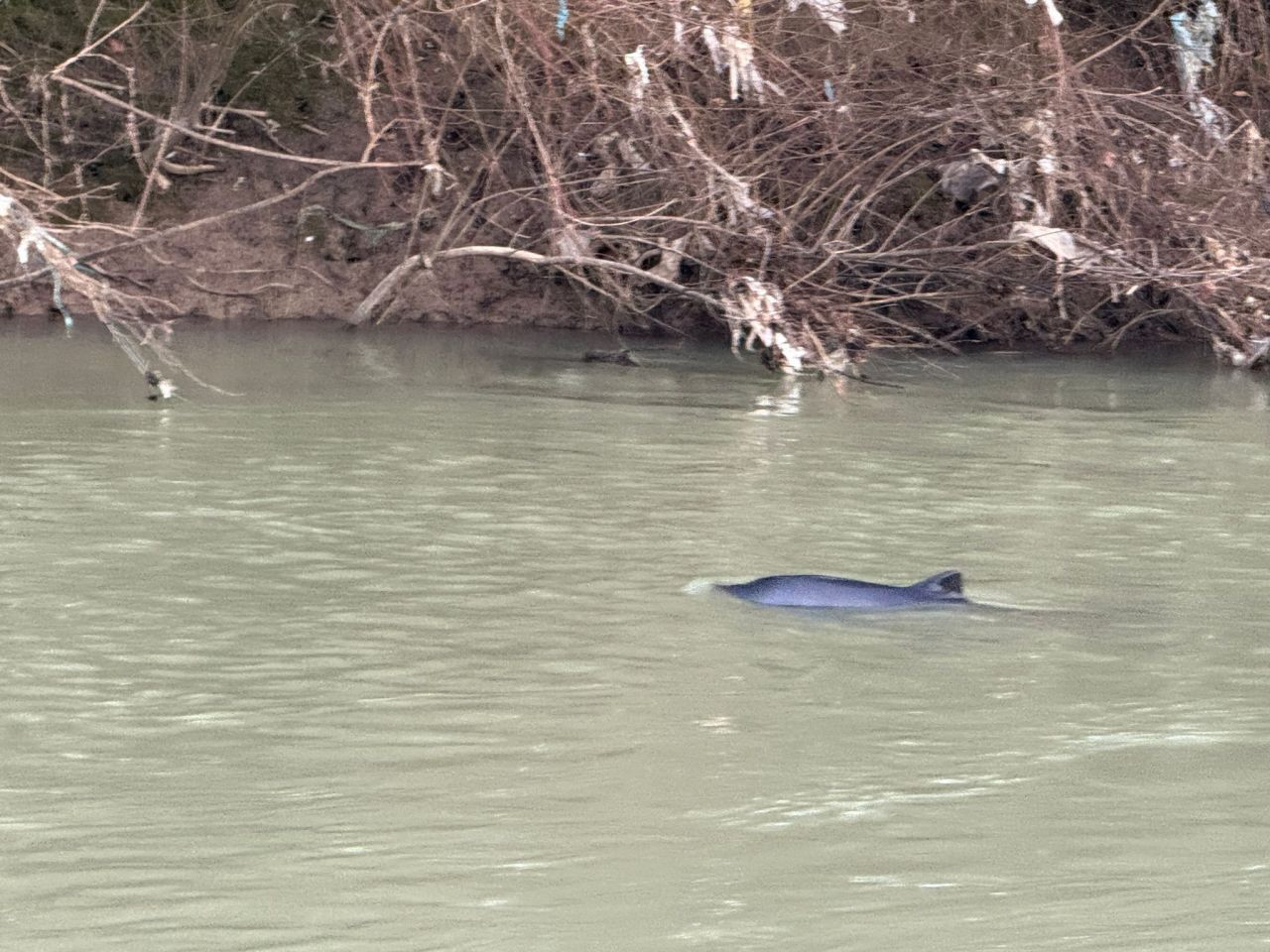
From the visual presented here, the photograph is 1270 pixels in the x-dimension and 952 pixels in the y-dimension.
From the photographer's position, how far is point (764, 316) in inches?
460

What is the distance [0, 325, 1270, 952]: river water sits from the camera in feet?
11.6

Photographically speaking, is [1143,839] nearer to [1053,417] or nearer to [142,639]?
[142,639]

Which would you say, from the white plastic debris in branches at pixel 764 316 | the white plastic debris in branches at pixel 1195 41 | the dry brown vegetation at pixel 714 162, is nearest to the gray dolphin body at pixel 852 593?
the dry brown vegetation at pixel 714 162

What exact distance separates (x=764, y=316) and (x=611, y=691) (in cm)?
691

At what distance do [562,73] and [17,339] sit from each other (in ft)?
12.1

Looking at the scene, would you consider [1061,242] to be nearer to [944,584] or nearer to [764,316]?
[764,316]

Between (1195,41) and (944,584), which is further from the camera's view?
(1195,41)

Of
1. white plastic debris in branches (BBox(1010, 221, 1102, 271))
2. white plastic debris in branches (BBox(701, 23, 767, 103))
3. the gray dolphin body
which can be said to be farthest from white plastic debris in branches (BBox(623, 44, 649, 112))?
the gray dolphin body

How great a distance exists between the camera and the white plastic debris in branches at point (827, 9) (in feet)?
41.2

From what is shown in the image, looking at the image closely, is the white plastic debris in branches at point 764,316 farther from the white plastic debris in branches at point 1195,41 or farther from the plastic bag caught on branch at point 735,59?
the white plastic debris in branches at point 1195,41

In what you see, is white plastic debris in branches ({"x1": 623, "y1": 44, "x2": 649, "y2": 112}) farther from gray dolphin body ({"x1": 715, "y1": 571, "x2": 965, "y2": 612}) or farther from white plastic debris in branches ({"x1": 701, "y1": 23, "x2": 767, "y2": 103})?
gray dolphin body ({"x1": 715, "y1": 571, "x2": 965, "y2": 612})

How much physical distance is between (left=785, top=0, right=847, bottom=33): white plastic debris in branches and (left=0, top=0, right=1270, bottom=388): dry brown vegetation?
0.02 m

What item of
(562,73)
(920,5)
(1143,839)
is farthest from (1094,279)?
(1143,839)

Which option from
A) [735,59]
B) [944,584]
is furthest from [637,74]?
[944,584]
